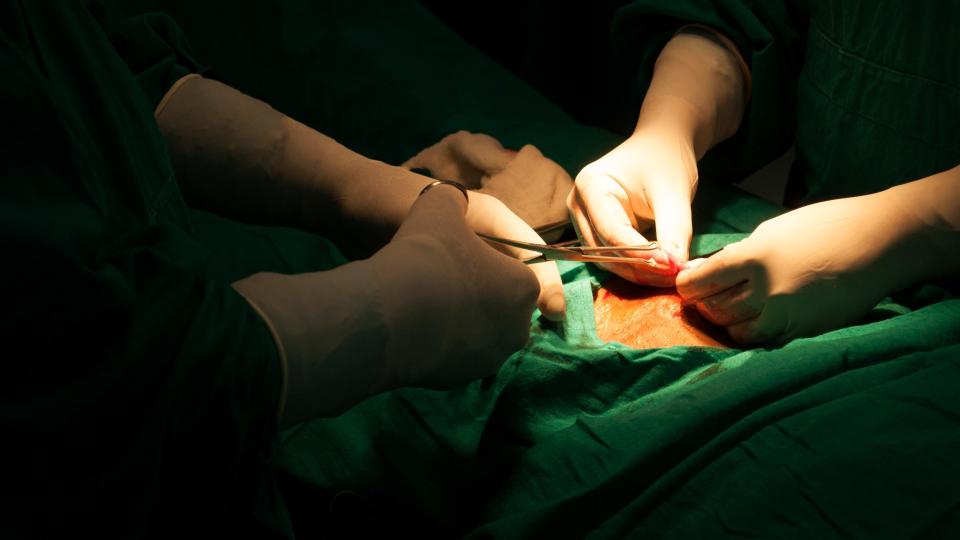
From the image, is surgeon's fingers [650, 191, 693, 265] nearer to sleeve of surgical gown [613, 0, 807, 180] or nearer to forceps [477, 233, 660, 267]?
forceps [477, 233, 660, 267]

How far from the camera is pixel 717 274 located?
1.57 metres

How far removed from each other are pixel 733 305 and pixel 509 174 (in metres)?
0.70

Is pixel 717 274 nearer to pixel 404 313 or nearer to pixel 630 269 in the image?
pixel 630 269

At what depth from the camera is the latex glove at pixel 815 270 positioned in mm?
1558

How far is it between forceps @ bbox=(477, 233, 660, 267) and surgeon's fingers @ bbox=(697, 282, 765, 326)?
0.47 ft

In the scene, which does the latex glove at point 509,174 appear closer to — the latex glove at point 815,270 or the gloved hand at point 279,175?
the gloved hand at point 279,175

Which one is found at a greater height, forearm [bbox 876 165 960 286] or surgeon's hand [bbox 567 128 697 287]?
forearm [bbox 876 165 960 286]

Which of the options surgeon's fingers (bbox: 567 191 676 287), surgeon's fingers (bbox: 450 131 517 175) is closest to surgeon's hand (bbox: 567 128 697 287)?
surgeon's fingers (bbox: 567 191 676 287)

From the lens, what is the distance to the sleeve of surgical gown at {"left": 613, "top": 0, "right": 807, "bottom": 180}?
2.00 m

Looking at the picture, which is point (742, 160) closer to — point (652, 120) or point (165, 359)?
point (652, 120)

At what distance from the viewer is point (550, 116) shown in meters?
2.55

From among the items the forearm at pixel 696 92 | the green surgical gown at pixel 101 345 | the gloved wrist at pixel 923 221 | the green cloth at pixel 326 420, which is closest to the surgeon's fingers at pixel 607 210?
the green cloth at pixel 326 420

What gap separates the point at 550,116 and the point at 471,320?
129cm

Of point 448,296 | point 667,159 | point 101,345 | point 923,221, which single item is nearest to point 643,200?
point 667,159
